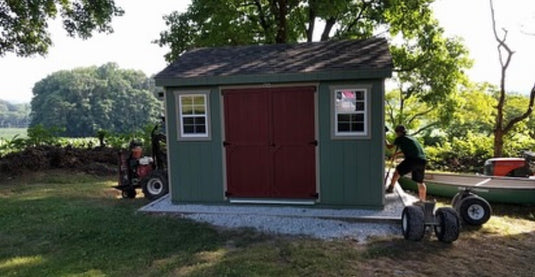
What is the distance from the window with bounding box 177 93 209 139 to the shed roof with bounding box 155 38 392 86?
28 cm

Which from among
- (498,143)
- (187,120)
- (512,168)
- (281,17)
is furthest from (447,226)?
(281,17)

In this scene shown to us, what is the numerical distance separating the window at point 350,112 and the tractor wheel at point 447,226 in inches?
69.0

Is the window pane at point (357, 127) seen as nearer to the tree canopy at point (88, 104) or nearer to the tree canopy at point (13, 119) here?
the tree canopy at point (88, 104)

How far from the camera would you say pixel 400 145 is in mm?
6633

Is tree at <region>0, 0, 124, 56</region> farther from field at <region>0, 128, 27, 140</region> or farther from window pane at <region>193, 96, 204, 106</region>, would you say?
window pane at <region>193, 96, 204, 106</region>

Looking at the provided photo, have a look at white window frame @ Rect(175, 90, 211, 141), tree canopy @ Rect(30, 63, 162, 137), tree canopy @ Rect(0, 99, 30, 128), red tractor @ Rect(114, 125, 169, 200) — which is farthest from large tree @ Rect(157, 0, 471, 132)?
tree canopy @ Rect(0, 99, 30, 128)

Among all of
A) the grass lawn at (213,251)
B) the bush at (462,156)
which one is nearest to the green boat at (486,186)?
the grass lawn at (213,251)

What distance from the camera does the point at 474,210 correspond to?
6012mm

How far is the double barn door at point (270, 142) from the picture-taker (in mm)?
6613

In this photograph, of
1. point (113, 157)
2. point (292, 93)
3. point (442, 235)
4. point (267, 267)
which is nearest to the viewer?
point (267, 267)

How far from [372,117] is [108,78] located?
5676cm

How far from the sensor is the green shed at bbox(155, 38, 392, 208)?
250 inches

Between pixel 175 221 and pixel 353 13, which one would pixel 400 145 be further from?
pixel 353 13

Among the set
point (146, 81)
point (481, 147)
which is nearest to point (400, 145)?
point (481, 147)
